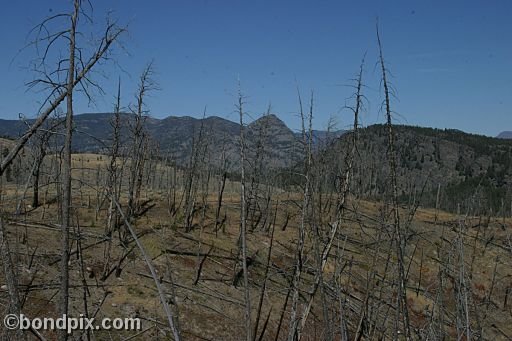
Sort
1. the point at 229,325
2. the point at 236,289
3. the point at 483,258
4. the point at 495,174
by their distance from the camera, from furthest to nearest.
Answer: the point at 495,174
the point at 483,258
the point at 236,289
the point at 229,325

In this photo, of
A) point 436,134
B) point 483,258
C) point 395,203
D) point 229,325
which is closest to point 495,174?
point 436,134

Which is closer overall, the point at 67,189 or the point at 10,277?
the point at 10,277

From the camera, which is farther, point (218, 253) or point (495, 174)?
point (495, 174)

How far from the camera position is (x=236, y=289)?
67.9 feet

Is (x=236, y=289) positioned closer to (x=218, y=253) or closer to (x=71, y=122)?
(x=218, y=253)

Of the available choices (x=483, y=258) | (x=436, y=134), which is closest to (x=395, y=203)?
(x=483, y=258)

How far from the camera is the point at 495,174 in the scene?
146m

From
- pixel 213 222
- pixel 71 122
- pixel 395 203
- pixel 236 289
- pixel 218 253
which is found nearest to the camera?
pixel 395 203

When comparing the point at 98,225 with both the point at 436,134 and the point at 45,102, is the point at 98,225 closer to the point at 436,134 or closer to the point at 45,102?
the point at 45,102

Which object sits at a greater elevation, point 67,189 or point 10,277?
point 67,189

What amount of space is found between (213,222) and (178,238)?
588cm

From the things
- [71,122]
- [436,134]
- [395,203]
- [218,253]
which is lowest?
[218,253]

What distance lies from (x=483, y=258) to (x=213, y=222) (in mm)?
21298

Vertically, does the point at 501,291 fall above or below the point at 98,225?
below
